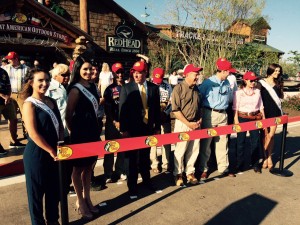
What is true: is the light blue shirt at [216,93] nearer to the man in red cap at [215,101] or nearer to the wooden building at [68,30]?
the man in red cap at [215,101]

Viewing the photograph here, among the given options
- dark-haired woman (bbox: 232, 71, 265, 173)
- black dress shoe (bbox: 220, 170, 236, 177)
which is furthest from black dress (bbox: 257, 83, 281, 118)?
black dress shoe (bbox: 220, 170, 236, 177)

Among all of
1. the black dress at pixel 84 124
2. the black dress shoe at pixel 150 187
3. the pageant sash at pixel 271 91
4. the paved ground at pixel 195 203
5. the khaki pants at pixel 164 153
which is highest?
the pageant sash at pixel 271 91

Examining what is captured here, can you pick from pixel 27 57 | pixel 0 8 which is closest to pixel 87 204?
pixel 0 8

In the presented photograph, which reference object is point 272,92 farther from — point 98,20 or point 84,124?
point 98,20

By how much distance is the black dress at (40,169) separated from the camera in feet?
8.53

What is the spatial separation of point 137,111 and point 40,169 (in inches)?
61.4

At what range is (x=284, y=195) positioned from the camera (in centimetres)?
409

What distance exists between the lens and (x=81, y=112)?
10.0 ft

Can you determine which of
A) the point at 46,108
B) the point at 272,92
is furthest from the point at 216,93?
the point at 46,108

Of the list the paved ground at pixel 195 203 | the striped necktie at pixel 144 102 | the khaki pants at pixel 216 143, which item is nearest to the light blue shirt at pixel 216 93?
the khaki pants at pixel 216 143

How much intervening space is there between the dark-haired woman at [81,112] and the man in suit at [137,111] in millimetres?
578

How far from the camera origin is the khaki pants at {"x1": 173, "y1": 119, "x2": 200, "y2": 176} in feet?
14.1

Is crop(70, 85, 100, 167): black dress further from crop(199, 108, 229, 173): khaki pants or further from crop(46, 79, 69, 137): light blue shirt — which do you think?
crop(199, 108, 229, 173): khaki pants

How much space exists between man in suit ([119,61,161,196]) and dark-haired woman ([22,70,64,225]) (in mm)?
1153
